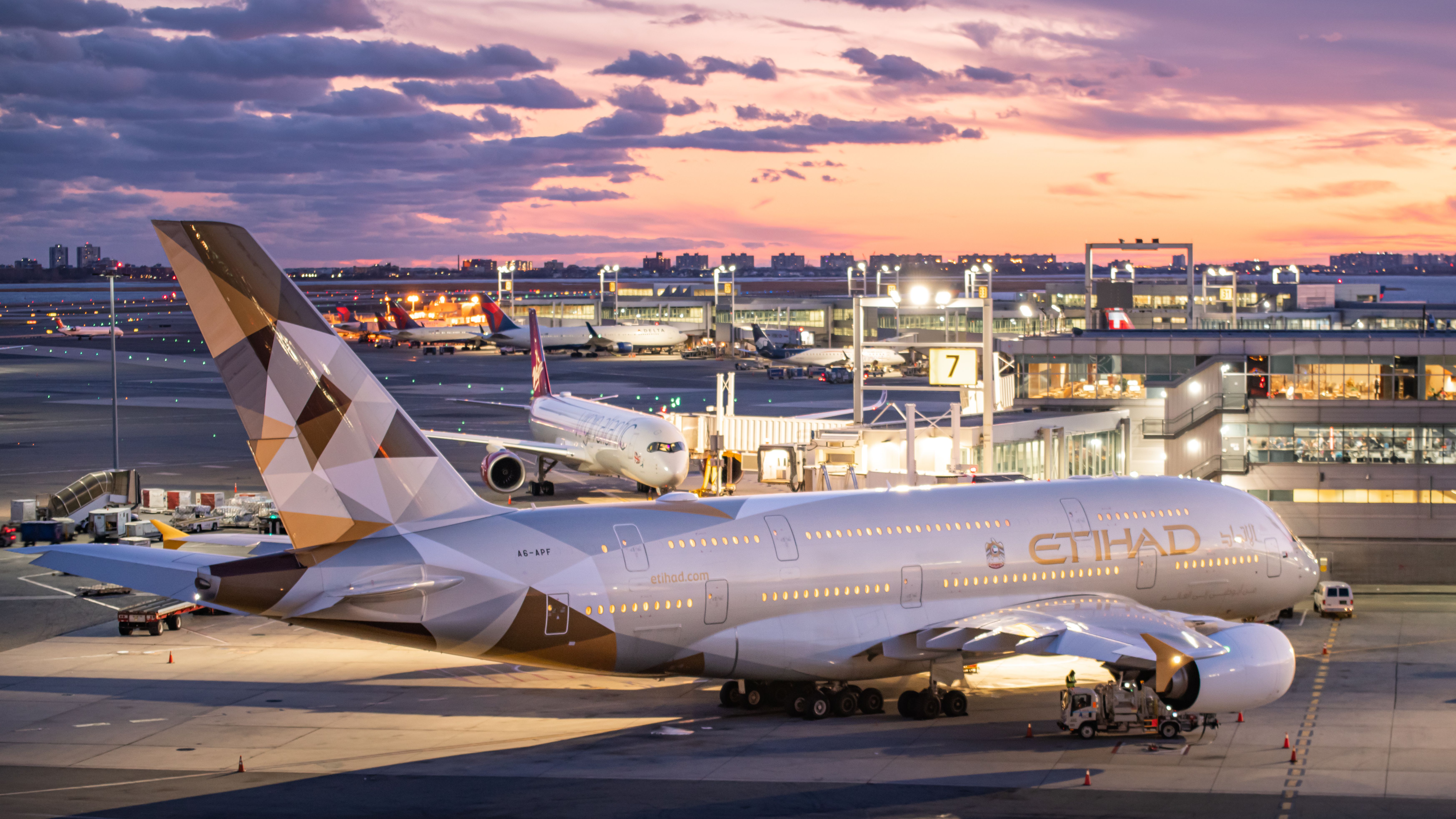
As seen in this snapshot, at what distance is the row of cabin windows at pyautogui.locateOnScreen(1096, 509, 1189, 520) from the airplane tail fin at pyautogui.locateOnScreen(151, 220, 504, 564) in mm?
15179

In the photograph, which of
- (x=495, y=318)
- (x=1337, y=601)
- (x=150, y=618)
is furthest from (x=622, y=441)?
(x=495, y=318)

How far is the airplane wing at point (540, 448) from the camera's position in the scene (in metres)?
65.4

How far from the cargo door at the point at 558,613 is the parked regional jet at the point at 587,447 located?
31782 millimetres

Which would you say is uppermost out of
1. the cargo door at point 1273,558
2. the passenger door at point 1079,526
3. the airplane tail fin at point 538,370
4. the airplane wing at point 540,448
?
the airplane tail fin at point 538,370

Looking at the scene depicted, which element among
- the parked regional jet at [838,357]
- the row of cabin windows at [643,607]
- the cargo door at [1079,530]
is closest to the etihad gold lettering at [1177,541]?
the cargo door at [1079,530]

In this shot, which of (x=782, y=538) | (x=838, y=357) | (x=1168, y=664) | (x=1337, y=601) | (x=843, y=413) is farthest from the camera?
(x=838, y=357)

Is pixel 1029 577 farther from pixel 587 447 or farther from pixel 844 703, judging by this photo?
pixel 587 447

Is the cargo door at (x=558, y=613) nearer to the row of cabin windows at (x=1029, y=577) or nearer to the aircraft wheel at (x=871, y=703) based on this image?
the aircraft wheel at (x=871, y=703)

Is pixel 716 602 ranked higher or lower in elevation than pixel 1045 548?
lower

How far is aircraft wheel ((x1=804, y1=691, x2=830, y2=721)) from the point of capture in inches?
1222

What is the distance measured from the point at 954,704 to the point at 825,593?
4.13 meters

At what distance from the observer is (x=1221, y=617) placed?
3644 centimetres

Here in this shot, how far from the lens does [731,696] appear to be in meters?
32.4

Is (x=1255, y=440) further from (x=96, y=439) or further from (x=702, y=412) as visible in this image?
(x=96, y=439)
